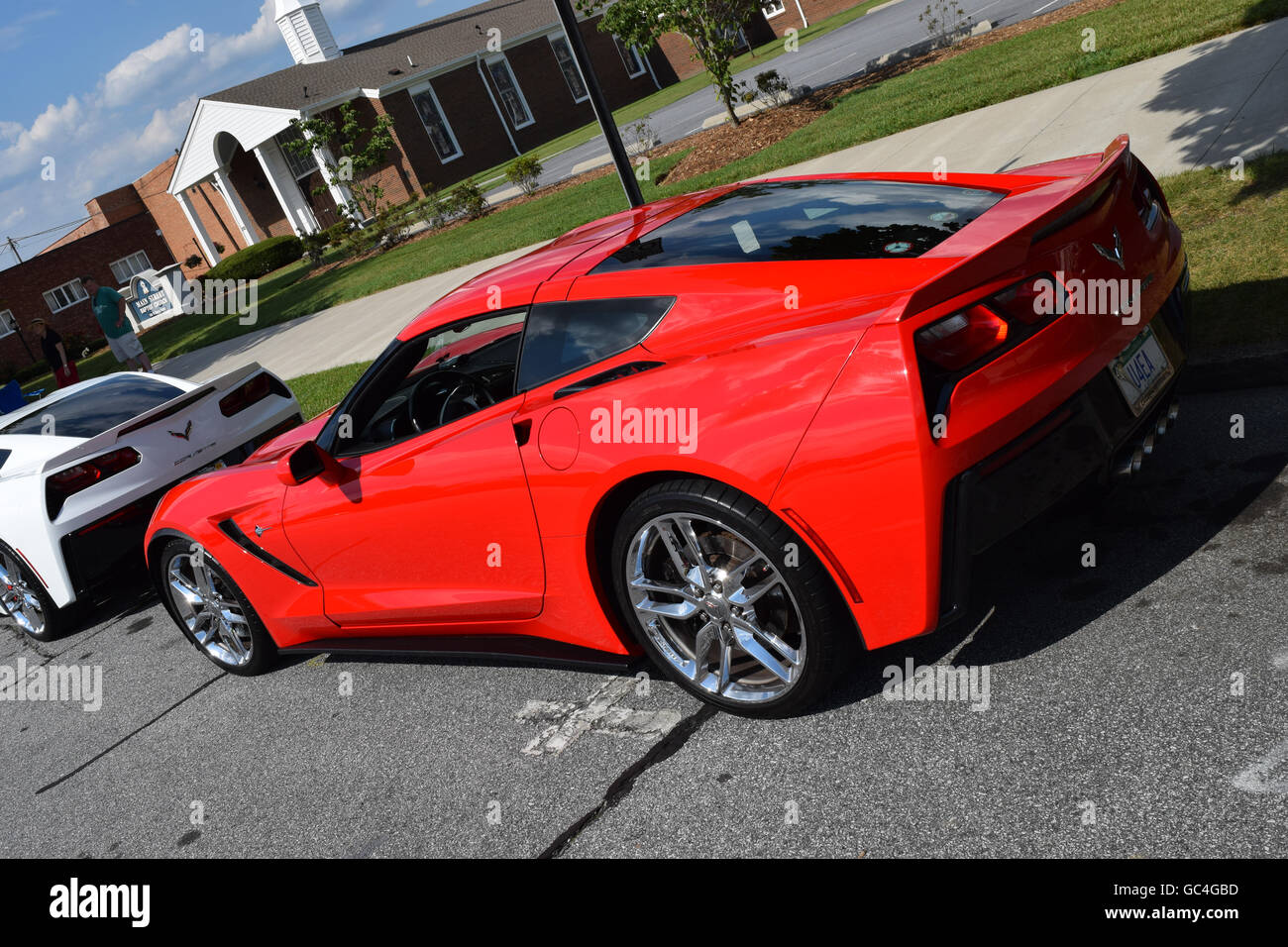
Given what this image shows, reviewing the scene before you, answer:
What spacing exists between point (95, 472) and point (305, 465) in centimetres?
322

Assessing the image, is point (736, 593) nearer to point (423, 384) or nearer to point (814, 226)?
point (814, 226)

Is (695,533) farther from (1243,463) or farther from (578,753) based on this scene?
(1243,463)

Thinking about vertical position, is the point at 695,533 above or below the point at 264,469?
below

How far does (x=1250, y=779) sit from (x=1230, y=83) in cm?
804

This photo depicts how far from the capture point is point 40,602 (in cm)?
679

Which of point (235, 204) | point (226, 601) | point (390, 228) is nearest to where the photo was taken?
point (226, 601)

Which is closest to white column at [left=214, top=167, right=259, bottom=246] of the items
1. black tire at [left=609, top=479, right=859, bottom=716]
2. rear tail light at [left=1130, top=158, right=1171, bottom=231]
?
black tire at [left=609, top=479, right=859, bottom=716]

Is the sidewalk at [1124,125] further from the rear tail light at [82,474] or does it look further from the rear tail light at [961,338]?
the rear tail light at [82,474]

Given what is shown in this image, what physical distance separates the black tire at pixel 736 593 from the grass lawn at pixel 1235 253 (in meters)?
2.46

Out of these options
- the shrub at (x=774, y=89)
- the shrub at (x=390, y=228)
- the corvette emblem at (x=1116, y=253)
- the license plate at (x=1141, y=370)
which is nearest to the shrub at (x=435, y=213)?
the shrub at (x=390, y=228)

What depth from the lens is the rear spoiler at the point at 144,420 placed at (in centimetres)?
657

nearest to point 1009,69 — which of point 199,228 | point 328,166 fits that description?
point 328,166
